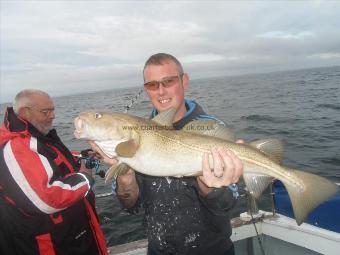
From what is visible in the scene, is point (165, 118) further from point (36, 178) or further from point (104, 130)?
point (36, 178)

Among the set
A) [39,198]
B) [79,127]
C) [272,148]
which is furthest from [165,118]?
[39,198]

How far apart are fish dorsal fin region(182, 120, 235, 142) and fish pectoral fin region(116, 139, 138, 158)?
2.42 feet

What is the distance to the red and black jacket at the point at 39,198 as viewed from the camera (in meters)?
4.22

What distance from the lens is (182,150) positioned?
3.64m

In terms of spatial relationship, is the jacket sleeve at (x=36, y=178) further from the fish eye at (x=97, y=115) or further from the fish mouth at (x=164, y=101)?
the fish mouth at (x=164, y=101)

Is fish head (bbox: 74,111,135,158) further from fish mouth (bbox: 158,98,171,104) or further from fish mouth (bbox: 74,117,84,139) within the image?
fish mouth (bbox: 158,98,171,104)

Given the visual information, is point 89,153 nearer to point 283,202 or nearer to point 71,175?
point 71,175

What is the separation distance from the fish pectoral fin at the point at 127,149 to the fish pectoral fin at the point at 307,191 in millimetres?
2006

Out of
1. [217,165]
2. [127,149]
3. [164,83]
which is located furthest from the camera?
A: [164,83]

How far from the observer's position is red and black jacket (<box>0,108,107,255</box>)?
4219mm

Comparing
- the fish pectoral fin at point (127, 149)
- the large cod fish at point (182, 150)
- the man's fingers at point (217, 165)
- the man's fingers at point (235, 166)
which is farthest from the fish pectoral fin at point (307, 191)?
the fish pectoral fin at point (127, 149)

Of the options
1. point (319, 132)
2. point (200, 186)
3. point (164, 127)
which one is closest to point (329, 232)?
point (200, 186)

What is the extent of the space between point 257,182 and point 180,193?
41.4 inches

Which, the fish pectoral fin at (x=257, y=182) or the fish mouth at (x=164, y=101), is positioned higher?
the fish mouth at (x=164, y=101)
